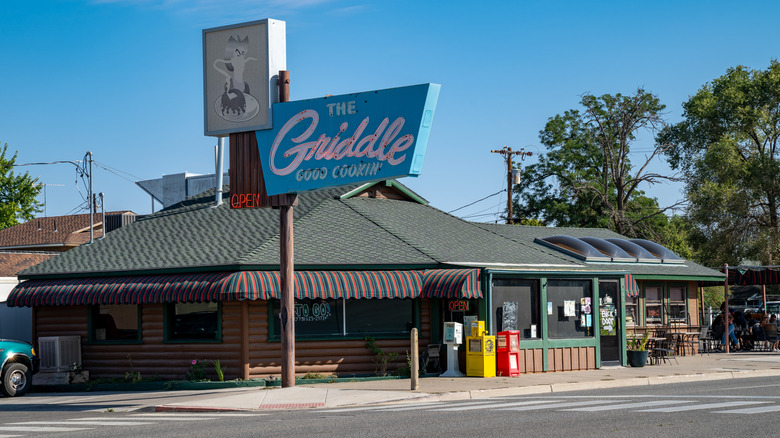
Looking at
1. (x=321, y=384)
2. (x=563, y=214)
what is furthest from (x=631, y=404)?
(x=563, y=214)

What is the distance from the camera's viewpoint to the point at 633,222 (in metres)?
53.9

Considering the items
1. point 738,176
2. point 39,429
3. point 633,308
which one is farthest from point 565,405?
point 738,176

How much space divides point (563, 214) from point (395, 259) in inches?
1423

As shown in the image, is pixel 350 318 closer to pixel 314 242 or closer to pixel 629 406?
pixel 314 242

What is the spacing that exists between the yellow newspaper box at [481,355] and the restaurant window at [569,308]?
2.35 metres

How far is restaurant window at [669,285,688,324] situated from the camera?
112ft

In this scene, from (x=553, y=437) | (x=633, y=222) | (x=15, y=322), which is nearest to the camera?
(x=553, y=437)

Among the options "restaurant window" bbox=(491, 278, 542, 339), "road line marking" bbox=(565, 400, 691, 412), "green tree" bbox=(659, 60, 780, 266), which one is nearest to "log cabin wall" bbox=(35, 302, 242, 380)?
"restaurant window" bbox=(491, 278, 542, 339)

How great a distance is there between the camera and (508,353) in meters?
23.3

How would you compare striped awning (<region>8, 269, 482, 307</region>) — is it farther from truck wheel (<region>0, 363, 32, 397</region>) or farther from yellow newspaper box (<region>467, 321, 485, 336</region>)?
truck wheel (<region>0, 363, 32, 397</region>)

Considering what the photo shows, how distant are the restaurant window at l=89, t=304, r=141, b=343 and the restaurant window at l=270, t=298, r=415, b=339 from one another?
14.1 feet

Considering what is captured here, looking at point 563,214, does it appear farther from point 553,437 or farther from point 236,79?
point 553,437

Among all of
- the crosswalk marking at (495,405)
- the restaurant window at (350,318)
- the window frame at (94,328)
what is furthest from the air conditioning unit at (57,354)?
the crosswalk marking at (495,405)

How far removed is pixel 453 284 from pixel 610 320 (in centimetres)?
607
